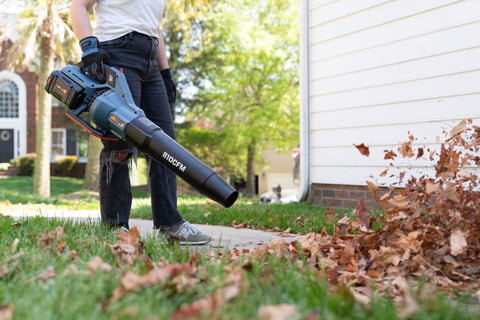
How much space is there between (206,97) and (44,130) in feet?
29.2

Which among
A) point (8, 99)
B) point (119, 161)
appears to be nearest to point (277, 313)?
point (119, 161)

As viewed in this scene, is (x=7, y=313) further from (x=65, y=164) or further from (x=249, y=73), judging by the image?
(x=65, y=164)

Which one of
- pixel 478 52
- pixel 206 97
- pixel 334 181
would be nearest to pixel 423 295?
pixel 478 52

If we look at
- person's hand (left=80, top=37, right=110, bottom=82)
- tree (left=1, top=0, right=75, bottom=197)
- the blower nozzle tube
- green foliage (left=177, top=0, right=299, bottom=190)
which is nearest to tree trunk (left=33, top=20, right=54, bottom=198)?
tree (left=1, top=0, right=75, bottom=197)

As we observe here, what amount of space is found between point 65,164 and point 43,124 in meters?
12.8

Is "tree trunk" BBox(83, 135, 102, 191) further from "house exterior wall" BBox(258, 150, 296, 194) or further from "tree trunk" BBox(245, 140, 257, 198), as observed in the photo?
"house exterior wall" BBox(258, 150, 296, 194)

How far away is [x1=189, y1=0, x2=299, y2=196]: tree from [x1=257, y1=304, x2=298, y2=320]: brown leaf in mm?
18421

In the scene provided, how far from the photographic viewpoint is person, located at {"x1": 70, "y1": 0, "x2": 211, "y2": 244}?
2.99 m

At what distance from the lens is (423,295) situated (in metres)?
1.45

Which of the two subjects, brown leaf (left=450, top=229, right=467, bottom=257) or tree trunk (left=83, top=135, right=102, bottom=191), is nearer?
brown leaf (left=450, top=229, right=467, bottom=257)

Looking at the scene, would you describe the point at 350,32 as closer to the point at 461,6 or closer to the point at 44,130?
the point at 461,6

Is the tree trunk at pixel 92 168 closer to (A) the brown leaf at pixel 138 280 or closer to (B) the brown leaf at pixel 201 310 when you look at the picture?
(A) the brown leaf at pixel 138 280

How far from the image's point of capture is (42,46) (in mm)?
12500

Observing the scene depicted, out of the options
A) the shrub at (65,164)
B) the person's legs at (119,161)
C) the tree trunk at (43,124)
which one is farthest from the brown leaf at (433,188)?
the shrub at (65,164)
